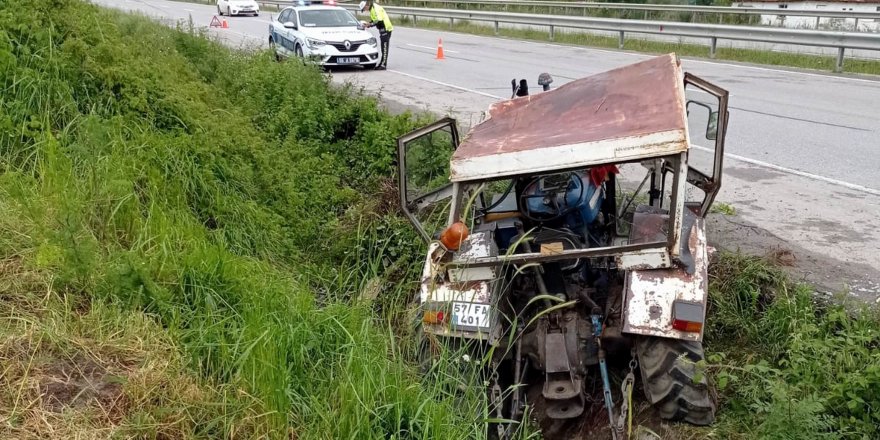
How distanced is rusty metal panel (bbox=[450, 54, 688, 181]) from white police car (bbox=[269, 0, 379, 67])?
1148 cm

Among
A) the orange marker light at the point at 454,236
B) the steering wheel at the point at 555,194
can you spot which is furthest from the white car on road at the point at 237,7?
the orange marker light at the point at 454,236

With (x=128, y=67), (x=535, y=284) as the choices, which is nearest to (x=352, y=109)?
(x=128, y=67)

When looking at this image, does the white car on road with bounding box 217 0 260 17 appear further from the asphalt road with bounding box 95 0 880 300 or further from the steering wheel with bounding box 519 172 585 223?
the steering wheel with bounding box 519 172 585 223

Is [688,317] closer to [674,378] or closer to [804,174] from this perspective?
[674,378]

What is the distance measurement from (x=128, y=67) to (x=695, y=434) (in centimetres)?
587

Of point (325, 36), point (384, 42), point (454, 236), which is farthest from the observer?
point (384, 42)

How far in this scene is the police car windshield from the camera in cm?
1795

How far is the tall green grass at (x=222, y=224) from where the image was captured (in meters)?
3.44

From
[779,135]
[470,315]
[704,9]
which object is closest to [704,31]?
[704,9]

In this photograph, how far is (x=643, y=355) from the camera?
13.0ft

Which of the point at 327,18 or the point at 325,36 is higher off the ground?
the point at 327,18

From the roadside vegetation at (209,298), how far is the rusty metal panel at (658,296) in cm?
51

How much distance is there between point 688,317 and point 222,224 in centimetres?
378

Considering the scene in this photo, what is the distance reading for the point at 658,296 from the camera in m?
3.94
